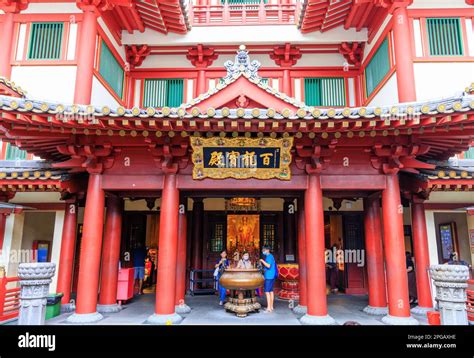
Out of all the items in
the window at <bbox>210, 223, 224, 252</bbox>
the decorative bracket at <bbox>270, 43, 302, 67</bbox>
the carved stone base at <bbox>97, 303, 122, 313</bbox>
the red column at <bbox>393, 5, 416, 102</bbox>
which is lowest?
the carved stone base at <bbox>97, 303, 122, 313</bbox>

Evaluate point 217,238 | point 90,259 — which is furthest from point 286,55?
point 90,259

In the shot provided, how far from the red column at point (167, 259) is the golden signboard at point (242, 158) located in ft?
2.57

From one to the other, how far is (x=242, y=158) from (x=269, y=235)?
6.34 meters

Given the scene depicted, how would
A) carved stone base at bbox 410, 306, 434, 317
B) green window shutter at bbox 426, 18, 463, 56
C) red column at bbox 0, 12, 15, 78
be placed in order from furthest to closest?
red column at bbox 0, 12, 15, 78, green window shutter at bbox 426, 18, 463, 56, carved stone base at bbox 410, 306, 434, 317

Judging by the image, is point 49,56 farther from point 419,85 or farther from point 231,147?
point 419,85

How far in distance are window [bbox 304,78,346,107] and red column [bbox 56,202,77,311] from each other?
361 inches

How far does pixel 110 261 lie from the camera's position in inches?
370

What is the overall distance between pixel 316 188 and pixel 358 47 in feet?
23.4

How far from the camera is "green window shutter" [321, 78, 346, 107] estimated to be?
1255cm

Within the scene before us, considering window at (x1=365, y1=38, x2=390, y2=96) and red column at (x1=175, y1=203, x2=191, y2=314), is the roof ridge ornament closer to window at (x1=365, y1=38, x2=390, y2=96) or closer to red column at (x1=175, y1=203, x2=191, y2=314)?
red column at (x1=175, y1=203, x2=191, y2=314)

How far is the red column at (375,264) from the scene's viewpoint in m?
9.06

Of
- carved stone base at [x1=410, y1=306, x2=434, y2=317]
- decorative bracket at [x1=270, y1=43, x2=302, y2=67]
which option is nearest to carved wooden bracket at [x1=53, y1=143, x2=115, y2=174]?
decorative bracket at [x1=270, y1=43, x2=302, y2=67]

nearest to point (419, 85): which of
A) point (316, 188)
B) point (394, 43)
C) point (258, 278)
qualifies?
point (394, 43)

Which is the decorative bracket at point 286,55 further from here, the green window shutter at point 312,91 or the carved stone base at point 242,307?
the carved stone base at point 242,307
